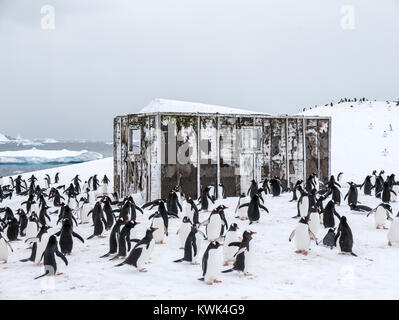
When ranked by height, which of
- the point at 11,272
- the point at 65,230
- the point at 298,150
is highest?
the point at 298,150

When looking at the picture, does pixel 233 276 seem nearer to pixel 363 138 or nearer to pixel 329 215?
pixel 329 215

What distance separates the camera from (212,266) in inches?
269

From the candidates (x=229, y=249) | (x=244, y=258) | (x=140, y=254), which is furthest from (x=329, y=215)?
(x=140, y=254)

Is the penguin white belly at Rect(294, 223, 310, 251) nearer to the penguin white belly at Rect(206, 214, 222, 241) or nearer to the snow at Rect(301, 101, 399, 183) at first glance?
the penguin white belly at Rect(206, 214, 222, 241)

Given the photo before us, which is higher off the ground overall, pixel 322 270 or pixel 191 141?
pixel 191 141

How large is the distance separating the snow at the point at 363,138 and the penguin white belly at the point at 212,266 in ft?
76.4

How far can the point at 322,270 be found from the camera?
7.65 metres

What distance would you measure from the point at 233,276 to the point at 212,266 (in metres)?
0.75

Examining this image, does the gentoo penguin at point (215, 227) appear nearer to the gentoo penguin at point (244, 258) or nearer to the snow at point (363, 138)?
the gentoo penguin at point (244, 258)

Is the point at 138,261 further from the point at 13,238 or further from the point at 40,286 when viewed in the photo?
the point at 13,238
